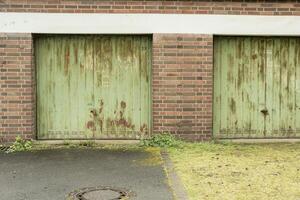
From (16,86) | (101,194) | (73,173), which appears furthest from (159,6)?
(101,194)

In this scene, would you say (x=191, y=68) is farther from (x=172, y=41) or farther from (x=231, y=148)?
(x=231, y=148)

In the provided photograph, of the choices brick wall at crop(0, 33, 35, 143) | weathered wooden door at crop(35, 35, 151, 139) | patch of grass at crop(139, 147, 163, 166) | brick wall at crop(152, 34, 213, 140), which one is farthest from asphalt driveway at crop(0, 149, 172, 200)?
brick wall at crop(152, 34, 213, 140)

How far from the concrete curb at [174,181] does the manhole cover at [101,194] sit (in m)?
0.60

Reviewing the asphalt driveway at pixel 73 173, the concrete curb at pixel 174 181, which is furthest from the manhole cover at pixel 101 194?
the concrete curb at pixel 174 181

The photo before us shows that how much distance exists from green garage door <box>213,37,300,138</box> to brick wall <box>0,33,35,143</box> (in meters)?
3.80

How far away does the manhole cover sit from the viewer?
6.71 meters

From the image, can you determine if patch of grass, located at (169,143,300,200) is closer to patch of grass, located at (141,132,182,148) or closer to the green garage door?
patch of grass, located at (141,132,182,148)

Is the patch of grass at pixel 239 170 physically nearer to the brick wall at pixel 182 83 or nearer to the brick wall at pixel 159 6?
the brick wall at pixel 182 83

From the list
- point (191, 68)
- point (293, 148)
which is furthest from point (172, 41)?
point (293, 148)

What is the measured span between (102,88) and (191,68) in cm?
187

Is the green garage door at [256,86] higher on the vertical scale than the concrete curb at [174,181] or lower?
higher

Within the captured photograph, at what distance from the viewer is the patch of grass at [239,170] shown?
687cm

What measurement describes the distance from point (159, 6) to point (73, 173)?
4079 millimetres

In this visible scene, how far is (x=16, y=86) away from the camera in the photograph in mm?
10359
